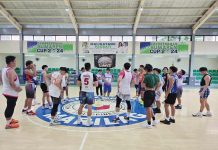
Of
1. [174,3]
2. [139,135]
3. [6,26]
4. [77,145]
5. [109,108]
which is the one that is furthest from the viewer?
[6,26]

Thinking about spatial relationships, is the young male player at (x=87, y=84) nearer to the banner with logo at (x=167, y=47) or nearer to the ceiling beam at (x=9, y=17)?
the ceiling beam at (x=9, y=17)

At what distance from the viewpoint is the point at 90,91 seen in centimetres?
464

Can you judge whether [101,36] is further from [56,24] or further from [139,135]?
[139,135]

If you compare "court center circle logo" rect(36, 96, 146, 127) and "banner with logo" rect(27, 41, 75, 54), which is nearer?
"court center circle logo" rect(36, 96, 146, 127)

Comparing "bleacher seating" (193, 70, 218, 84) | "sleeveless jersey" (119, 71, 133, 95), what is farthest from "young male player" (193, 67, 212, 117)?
"bleacher seating" (193, 70, 218, 84)

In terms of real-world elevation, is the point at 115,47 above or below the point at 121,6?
below

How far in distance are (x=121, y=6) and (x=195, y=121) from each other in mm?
8894

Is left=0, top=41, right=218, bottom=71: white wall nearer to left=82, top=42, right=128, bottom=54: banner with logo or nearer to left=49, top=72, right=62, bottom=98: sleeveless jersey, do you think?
left=82, top=42, right=128, bottom=54: banner with logo

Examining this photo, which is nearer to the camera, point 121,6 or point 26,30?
point 121,6

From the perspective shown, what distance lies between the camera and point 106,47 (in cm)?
1490

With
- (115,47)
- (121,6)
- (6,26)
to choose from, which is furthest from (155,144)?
(6,26)

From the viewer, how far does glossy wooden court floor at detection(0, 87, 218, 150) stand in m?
3.66

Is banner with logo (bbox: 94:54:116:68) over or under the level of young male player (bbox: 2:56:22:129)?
over

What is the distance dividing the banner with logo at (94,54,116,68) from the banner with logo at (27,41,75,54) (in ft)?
7.31
